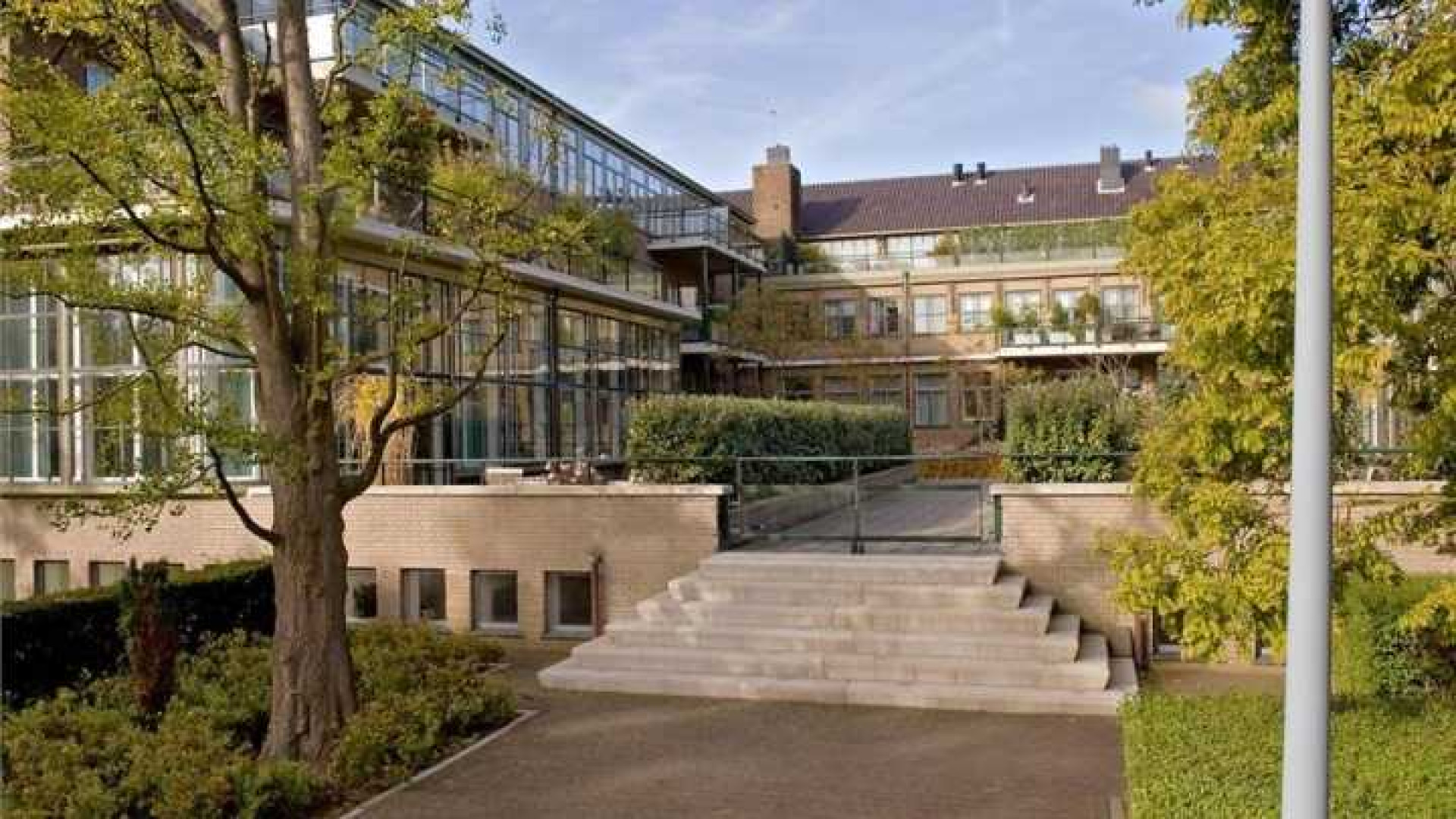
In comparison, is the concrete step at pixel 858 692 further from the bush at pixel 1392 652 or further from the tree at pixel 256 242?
the tree at pixel 256 242

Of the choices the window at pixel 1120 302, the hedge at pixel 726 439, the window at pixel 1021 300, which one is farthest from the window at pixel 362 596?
the window at pixel 1120 302

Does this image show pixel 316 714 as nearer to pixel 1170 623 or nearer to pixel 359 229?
pixel 1170 623

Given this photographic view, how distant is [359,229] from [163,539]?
6.25m

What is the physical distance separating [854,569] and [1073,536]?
7.36 ft

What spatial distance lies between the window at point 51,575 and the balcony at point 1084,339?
3270 centimetres

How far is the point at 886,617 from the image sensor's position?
1114 centimetres

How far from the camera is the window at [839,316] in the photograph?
48688 mm

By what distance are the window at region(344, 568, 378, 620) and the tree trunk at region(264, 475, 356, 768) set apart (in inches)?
228

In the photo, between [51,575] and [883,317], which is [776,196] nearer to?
[883,317]

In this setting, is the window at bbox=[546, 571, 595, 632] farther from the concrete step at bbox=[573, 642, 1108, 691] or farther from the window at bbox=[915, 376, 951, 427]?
the window at bbox=[915, 376, 951, 427]

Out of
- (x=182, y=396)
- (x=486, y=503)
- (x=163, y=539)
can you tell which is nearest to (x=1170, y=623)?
(x=182, y=396)

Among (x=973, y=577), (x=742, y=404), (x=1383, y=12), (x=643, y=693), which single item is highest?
(x=1383, y=12)

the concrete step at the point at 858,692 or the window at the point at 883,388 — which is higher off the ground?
the window at the point at 883,388

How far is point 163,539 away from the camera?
50.2 feet
